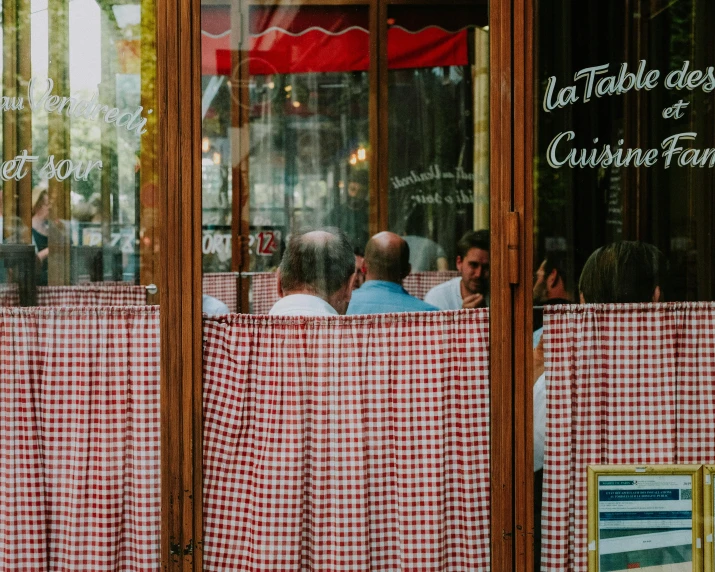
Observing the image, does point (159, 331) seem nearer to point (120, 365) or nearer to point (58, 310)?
point (120, 365)

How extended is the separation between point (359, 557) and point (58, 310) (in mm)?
1284

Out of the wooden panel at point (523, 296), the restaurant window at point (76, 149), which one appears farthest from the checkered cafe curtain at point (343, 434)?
the restaurant window at point (76, 149)

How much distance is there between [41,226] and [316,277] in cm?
96

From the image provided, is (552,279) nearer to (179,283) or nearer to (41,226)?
(179,283)

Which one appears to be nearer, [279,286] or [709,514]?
[709,514]

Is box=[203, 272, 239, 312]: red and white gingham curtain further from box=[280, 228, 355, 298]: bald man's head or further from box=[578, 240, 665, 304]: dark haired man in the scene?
box=[578, 240, 665, 304]: dark haired man

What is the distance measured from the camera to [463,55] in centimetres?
549

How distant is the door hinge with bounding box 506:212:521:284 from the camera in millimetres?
2574

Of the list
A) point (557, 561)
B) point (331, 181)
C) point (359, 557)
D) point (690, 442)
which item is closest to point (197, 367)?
point (359, 557)

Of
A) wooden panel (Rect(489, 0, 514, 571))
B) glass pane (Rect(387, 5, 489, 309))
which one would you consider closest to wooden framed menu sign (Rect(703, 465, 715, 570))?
wooden panel (Rect(489, 0, 514, 571))

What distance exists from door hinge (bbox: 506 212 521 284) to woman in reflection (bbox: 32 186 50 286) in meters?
1.54

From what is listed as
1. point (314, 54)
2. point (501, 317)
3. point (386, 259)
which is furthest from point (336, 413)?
point (314, 54)

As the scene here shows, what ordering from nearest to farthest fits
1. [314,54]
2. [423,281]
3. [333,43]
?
1. [423,281]
2. [333,43]
3. [314,54]

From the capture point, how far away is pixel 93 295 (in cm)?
271
